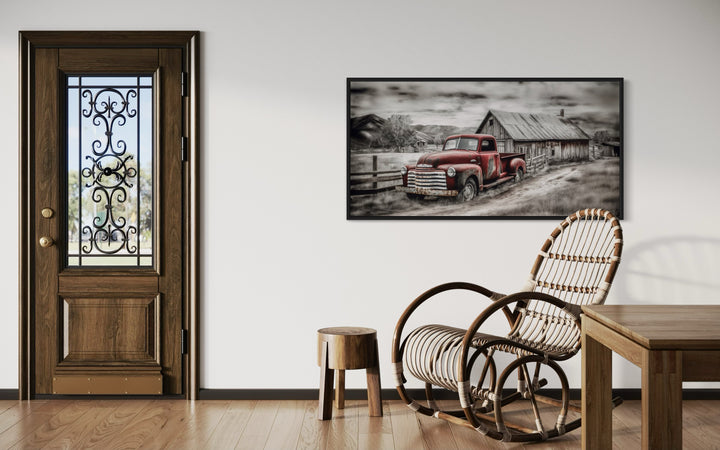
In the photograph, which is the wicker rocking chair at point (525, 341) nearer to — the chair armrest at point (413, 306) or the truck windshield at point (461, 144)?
the chair armrest at point (413, 306)

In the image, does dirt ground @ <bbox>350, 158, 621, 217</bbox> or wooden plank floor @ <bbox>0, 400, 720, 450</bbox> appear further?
dirt ground @ <bbox>350, 158, 621, 217</bbox>

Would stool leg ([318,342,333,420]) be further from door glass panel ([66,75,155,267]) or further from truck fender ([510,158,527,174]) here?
truck fender ([510,158,527,174])

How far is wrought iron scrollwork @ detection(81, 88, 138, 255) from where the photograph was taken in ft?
11.5

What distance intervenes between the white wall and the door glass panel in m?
0.32

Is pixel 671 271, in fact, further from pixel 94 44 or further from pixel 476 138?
pixel 94 44

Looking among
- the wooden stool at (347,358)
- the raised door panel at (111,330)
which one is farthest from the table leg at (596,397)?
the raised door panel at (111,330)

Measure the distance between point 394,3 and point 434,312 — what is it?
5.68 ft

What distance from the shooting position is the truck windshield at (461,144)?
3484 mm

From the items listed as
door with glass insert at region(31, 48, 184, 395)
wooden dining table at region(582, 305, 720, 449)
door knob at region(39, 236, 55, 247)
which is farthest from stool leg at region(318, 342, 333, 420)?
door knob at region(39, 236, 55, 247)

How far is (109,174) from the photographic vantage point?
3.51 metres

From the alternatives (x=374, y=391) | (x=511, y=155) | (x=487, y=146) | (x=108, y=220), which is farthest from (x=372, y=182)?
(x=108, y=220)

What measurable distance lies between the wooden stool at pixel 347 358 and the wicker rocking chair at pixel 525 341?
14 centimetres

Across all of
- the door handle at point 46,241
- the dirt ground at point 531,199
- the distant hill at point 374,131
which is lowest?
the door handle at point 46,241

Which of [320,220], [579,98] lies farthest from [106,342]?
[579,98]
